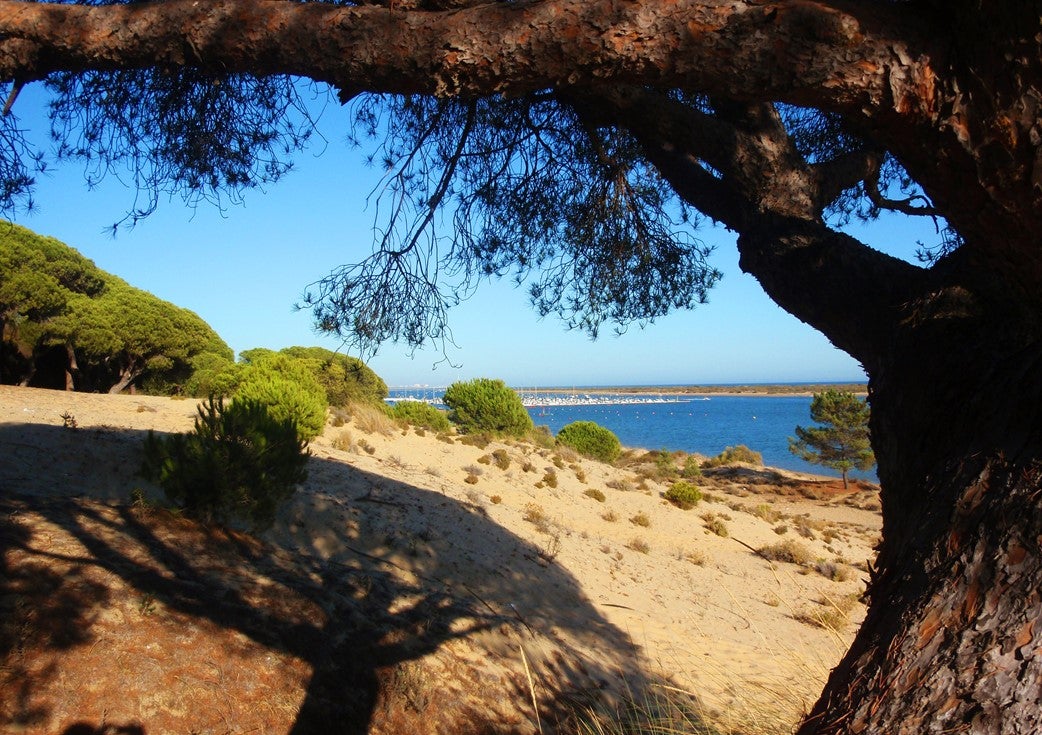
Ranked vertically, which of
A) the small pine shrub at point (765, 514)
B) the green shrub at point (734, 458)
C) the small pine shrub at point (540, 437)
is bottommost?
the green shrub at point (734, 458)

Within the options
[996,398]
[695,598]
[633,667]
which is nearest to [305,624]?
[633,667]

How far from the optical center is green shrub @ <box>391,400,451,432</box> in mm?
23000

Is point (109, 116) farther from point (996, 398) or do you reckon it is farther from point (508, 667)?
point (996, 398)

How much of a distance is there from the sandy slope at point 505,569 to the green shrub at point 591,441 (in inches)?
420

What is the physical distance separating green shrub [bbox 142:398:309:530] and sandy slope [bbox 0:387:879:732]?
61 centimetres

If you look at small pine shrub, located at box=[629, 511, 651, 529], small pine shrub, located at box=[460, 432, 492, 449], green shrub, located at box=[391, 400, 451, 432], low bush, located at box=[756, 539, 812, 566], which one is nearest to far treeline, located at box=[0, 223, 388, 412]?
green shrub, located at box=[391, 400, 451, 432]

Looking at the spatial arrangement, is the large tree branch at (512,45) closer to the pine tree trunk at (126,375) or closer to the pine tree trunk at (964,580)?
Answer: the pine tree trunk at (964,580)

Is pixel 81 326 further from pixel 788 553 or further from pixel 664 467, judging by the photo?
pixel 664 467

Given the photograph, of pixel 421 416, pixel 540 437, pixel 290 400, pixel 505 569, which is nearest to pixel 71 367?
pixel 421 416

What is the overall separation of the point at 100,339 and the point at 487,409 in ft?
40.9

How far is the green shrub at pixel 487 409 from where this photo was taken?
25.5m

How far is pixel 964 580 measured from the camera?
1688 mm

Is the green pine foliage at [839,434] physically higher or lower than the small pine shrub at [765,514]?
higher

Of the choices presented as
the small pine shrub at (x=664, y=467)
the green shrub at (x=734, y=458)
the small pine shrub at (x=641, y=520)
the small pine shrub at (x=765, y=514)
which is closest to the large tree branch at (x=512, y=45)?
the small pine shrub at (x=641, y=520)
